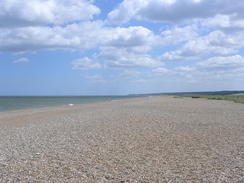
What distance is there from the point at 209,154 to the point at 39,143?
6.08m

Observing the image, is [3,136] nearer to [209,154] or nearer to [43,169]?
[43,169]

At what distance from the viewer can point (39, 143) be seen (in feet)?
34.7

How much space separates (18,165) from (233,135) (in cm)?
861

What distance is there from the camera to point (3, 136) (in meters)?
12.8

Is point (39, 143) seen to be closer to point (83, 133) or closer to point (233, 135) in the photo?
Result: point (83, 133)

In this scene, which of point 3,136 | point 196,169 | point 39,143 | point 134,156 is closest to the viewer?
point 196,169

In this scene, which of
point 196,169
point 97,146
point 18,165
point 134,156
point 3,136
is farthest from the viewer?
point 3,136

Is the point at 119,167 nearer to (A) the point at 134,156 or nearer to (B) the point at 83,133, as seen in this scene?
(A) the point at 134,156

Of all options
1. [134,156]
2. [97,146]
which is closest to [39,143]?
[97,146]

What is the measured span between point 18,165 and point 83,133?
5.64 meters

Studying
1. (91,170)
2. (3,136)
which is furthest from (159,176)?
(3,136)

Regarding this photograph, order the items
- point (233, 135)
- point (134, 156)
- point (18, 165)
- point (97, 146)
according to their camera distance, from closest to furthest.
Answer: point (18, 165)
point (134, 156)
point (97, 146)
point (233, 135)

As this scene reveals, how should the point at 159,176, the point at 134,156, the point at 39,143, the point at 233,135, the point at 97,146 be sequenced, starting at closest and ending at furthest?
1. the point at 159,176
2. the point at 134,156
3. the point at 97,146
4. the point at 39,143
5. the point at 233,135

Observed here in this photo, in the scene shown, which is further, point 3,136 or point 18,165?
point 3,136
